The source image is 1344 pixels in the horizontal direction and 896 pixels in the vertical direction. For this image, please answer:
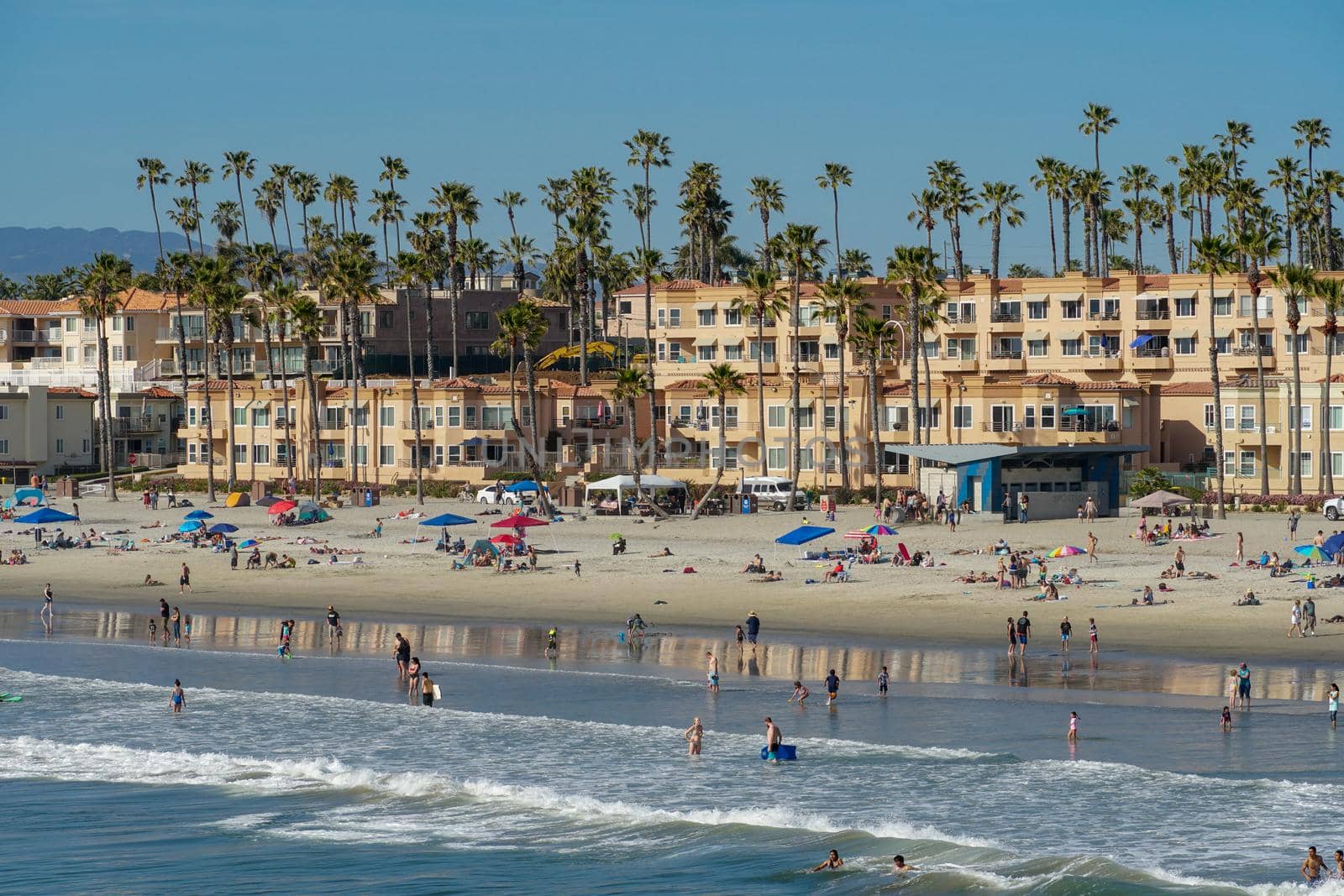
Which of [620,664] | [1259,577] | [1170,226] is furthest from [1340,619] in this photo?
[1170,226]

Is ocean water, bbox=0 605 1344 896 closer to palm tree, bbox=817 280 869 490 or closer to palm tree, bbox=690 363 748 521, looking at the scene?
palm tree, bbox=690 363 748 521

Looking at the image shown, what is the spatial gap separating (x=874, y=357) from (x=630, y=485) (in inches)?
506

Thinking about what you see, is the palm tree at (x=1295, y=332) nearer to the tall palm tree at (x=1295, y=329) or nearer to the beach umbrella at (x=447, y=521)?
the tall palm tree at (x=1295, y=329)

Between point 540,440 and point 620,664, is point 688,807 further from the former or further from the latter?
point 540,440

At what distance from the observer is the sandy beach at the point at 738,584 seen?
47.8 m

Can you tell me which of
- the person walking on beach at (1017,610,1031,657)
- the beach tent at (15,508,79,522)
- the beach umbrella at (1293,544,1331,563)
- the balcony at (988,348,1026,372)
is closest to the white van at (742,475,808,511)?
the balcony at (988,348,1026,372)

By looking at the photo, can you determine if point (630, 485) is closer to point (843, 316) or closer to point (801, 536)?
point (843, 316)

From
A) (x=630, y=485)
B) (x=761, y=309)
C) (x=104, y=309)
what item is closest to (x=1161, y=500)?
(x=630, y=485)

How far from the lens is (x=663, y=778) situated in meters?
33.3

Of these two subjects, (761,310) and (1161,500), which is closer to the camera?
(1161,500)

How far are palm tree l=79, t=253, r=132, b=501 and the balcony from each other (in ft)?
159

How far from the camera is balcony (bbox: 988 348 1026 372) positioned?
99.6 m

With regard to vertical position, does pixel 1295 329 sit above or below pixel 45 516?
above

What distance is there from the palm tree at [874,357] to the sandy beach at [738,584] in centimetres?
400
